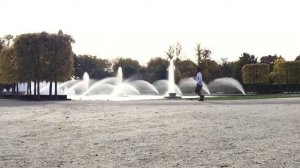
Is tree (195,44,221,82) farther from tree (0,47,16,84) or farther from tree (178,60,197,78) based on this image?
tree (0,47,16,84)

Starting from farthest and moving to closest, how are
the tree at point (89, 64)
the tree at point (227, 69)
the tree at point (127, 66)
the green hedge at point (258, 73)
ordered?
the tree at point (89, 64) → the tree at point (127, 66) → the tree at point (227, 69) → the green hedge at point (258, 73)

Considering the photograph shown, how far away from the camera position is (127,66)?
4272 inches

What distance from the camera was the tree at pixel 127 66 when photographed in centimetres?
10750

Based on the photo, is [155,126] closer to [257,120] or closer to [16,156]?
[257,120]

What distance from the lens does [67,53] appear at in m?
47.0

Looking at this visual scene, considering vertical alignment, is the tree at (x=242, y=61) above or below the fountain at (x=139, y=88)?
above

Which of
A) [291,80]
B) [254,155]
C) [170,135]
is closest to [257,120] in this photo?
[170,135]

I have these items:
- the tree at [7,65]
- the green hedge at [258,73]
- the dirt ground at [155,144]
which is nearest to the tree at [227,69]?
the green hedge at [258,73]

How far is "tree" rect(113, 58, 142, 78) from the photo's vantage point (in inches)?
4232

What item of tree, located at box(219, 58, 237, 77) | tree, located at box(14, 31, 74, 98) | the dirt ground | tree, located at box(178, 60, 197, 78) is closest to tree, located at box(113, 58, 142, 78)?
tree, located at box(178, 60, 197, 78)

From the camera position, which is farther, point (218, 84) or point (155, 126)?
point (218, 84)

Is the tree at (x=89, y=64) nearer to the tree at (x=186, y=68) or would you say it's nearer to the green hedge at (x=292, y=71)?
the tree at (x=186, y=68)

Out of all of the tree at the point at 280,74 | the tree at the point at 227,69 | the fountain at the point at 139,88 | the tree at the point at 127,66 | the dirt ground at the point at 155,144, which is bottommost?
the dirt ground at the point at 155,144

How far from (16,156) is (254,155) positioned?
4278 mm
